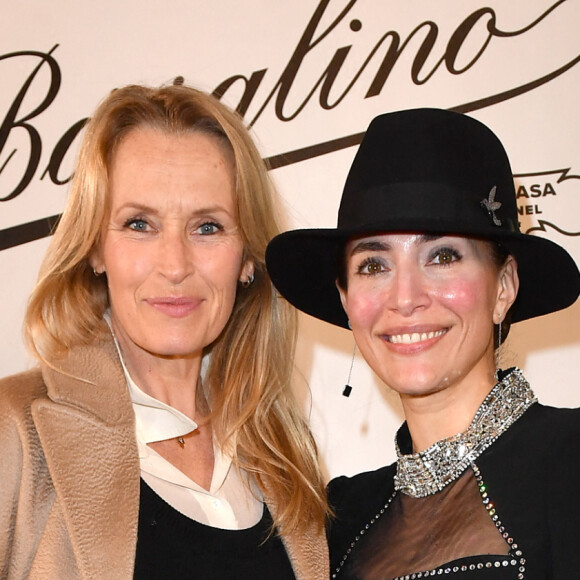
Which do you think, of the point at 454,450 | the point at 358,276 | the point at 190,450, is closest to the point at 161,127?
the point at 358,276

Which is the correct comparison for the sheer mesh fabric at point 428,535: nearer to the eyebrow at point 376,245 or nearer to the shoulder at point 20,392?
the eyebrow at point 376,245

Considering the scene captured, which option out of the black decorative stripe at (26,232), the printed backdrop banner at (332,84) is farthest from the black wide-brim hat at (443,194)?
the black decorative stripe at (26,232)

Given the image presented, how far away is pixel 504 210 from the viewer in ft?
6.75

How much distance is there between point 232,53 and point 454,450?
A: 1.60 meters

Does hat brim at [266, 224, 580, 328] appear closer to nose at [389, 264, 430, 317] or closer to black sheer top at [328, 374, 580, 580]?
nose at [389, 264, 430, 317]

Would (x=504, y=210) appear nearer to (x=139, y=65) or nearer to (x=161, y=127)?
(x=161, y=127)

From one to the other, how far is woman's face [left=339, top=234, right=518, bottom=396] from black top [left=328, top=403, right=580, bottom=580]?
185 millimetres

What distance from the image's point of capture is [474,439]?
206 cm

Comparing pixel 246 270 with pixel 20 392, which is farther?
pixel 246 270

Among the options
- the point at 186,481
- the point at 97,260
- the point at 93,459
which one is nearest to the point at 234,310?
the point at 97,260

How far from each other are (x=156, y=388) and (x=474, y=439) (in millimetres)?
779

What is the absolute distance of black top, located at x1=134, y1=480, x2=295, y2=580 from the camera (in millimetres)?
2039

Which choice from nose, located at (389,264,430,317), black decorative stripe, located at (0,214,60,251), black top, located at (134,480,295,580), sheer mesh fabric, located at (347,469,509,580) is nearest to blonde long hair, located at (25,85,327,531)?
black top, located at (134,480,295,580)

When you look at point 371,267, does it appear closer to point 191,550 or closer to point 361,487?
point 361,487
